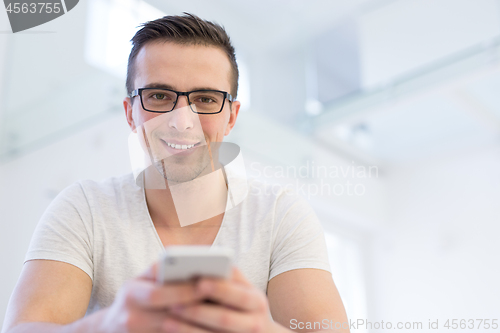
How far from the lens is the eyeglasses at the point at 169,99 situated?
3.32 feet

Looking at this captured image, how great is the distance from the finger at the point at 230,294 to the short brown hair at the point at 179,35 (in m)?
0.69

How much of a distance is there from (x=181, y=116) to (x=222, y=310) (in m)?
0.58

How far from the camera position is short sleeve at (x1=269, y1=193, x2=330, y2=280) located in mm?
916

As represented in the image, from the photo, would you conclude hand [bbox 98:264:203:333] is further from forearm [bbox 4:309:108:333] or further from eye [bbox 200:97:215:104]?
eye [bbox 200:97:215:104]

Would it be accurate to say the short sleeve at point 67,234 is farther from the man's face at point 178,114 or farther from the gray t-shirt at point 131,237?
Answer: the man's face at point 178,114

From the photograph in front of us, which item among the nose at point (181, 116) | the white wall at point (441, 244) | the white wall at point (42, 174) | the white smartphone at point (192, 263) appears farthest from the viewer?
the white wall at point (441, 244)

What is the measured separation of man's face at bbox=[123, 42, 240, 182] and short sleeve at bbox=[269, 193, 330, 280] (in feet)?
0.66

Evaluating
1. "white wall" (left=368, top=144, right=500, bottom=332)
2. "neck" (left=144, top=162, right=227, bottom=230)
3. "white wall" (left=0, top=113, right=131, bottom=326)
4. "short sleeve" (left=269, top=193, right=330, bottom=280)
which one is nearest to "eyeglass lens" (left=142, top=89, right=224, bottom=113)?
"neck" (left=144, top=162, right=227, bottom=230)

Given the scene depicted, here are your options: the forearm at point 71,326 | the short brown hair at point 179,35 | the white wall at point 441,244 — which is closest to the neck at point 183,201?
the short brown hair at point 179,35

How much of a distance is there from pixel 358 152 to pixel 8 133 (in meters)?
2.57

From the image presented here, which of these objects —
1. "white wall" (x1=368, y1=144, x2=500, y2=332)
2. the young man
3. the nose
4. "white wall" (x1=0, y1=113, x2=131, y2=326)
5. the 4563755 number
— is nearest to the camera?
the young man

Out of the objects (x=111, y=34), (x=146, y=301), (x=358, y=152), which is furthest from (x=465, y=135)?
(x=146, y=301)

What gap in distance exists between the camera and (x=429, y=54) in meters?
2.86

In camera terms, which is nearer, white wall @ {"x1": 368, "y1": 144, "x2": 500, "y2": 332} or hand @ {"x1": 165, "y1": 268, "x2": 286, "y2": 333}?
hand @ {"x1": 165, "y1": 268, "x2": 286, "y2": 333}
